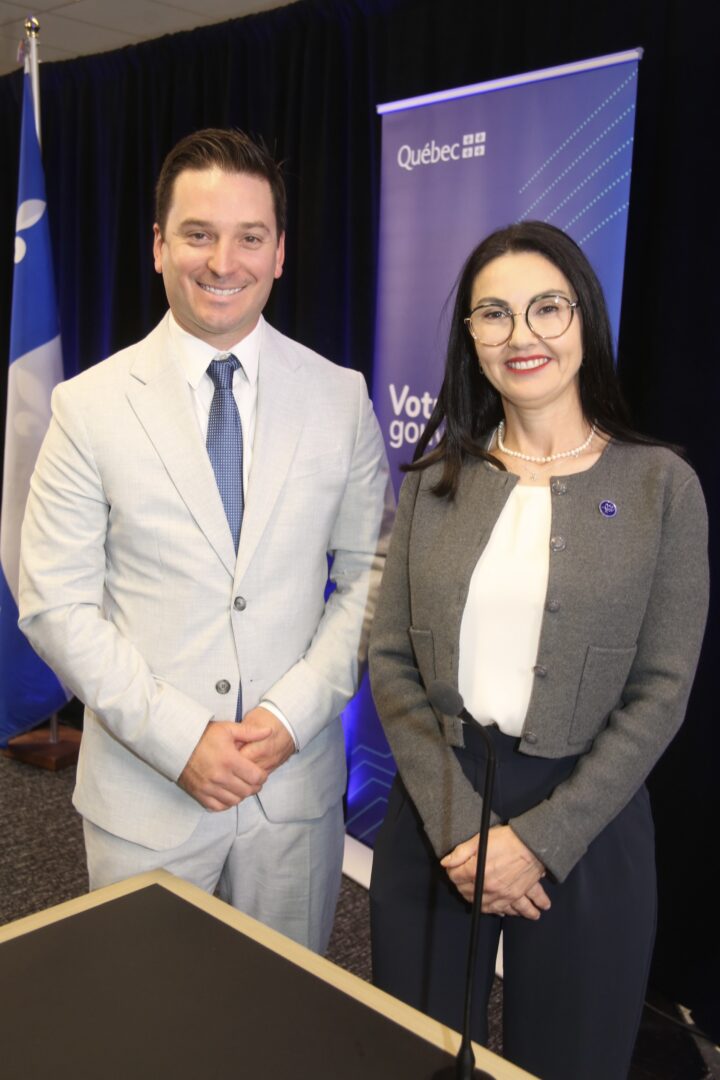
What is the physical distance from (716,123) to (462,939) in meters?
2.12

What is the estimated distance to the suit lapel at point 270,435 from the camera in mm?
1778

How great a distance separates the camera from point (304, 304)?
3770mm

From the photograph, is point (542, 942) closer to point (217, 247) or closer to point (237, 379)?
point (237, 379)

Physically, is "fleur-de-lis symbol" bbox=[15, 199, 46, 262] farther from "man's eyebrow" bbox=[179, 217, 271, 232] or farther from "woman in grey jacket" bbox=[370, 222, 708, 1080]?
"woman in grey jacket" bbox=[370, 222, 708, 1080]

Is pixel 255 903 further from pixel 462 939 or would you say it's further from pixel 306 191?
pixel 306 191

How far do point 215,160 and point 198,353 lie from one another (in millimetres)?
335

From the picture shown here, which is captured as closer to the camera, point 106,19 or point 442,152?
point 442,152

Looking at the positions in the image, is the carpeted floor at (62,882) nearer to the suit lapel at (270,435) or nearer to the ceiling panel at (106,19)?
the suit lapel at (270,435)

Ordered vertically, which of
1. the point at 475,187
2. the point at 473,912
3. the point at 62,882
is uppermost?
the point at 475,187

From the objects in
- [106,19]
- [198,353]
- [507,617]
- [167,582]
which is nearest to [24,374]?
[106,19]

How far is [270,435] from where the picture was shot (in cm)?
183

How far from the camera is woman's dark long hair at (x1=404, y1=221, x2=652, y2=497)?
1.57m

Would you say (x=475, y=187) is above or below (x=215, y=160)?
above

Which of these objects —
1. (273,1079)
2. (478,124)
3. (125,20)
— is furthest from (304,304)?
(273,1079)
